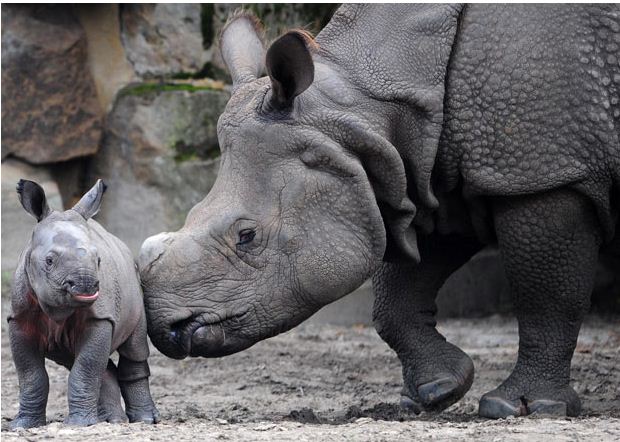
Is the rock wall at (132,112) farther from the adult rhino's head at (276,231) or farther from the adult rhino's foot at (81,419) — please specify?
the adult rhino's foot at (81,419)

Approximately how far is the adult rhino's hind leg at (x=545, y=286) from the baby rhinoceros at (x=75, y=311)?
68.8 inches

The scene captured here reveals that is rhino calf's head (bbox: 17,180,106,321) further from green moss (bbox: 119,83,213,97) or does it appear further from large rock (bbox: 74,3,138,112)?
large rock (bbox: 74,3,138,112)

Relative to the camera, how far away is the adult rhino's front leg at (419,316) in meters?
6.98

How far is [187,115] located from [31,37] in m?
1.26

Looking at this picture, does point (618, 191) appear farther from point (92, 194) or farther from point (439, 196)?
point (92, 194)

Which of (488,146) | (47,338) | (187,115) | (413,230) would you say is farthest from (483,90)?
(187,115)

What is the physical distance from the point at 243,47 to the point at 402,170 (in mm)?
1160

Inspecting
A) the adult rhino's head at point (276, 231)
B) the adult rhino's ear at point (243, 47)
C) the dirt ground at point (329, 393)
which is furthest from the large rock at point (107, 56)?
the adult rhino's head at point (276, 231)

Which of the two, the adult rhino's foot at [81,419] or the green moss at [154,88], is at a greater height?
the green moss at [154,88]

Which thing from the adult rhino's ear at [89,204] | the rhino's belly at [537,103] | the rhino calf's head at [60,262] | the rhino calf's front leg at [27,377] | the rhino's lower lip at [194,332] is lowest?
the rhino calf's front leg at [27,377]

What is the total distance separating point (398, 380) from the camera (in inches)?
325

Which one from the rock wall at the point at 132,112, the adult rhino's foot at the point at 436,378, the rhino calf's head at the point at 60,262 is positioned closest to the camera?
the rhino calf's head at the point at 60,262

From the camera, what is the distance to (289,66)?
5.98 meters

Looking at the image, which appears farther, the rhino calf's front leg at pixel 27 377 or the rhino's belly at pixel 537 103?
the rhino's belly at pixel 537 103
